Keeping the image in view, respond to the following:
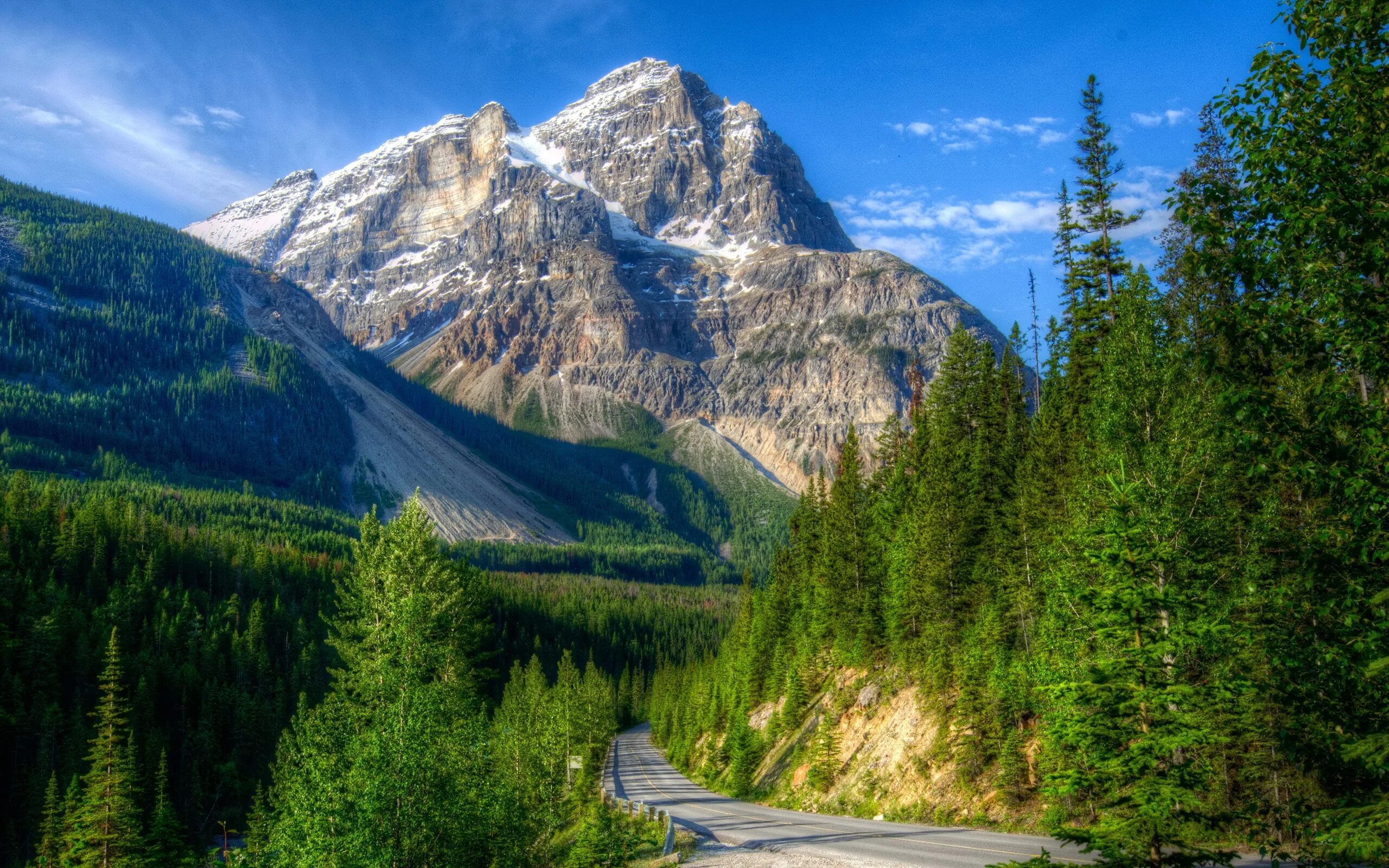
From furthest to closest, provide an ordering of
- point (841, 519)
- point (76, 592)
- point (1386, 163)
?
point (76, 592) → point (841, 519) → point (1386, 163)

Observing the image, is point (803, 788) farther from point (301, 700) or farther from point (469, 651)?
point (301, 700)

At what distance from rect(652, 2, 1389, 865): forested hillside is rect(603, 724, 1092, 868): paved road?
1.76 m

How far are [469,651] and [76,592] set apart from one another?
76.4 metres

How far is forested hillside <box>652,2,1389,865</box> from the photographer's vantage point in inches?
368

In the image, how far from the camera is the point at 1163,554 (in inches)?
504

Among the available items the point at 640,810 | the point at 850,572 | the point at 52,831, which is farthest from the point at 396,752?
the point at 52,831

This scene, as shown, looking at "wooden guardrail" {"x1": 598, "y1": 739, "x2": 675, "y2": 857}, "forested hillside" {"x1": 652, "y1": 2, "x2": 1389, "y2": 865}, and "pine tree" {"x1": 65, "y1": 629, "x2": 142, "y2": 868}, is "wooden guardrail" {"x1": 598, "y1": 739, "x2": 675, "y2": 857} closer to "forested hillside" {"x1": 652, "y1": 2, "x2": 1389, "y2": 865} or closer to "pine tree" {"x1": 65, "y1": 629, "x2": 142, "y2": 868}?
"forested hillside" {"x1": 652, "y1": 2, "x2": 1389, "y2": 865}

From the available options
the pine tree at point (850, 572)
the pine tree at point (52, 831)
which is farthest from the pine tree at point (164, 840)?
the pine tree at point (850, 572)

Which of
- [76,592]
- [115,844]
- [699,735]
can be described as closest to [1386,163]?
[115,844]

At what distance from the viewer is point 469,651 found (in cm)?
3712

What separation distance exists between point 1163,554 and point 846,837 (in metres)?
15.9

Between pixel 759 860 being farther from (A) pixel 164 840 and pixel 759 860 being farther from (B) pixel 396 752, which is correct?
(A) pixel 164 840

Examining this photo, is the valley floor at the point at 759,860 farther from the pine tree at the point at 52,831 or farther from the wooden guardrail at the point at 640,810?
the pine tree at the point at 52,831

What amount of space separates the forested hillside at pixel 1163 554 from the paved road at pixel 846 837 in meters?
1.76
